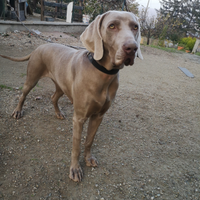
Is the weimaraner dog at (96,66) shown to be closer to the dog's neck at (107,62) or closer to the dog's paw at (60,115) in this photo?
the dog's neck at (107,62)

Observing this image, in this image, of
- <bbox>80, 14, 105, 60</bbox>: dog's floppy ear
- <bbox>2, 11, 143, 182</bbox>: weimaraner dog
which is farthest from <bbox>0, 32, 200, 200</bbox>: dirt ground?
<bbox>80, 14, 105, 60</bbox>: dog's floppy ear

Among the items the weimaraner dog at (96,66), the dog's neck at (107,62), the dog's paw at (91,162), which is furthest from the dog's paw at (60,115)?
the dog's neck at (107,62)

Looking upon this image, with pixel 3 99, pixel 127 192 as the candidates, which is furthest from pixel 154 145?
pixel 3 99

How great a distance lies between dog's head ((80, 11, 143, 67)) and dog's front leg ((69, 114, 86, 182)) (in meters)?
0.70

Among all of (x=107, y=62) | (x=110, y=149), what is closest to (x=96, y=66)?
(x=107, y=62)

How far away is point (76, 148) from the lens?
1922 millimetres

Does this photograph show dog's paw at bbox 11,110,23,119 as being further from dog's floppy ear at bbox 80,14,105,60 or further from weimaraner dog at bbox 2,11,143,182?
dog's floppy ear at bbox 80,14,105,60

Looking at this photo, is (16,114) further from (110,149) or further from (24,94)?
(110,149)

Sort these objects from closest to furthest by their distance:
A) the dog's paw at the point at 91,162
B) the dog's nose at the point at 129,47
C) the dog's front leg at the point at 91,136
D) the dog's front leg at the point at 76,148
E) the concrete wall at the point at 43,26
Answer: the dog's nose at the point at 129,47 → the dog's front leg at the point at 76,148 → the dog's front leg at the point at 91,136 → the dog's paw at the point at 91,162 → the concrete wall at the point at 43,26

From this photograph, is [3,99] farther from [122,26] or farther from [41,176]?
[122,26]

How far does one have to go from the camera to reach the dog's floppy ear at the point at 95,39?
1498 millimetres

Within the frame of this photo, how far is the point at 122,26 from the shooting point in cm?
147

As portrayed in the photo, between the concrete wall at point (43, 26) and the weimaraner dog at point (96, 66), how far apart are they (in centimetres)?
561

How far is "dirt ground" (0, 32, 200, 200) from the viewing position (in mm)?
1855
